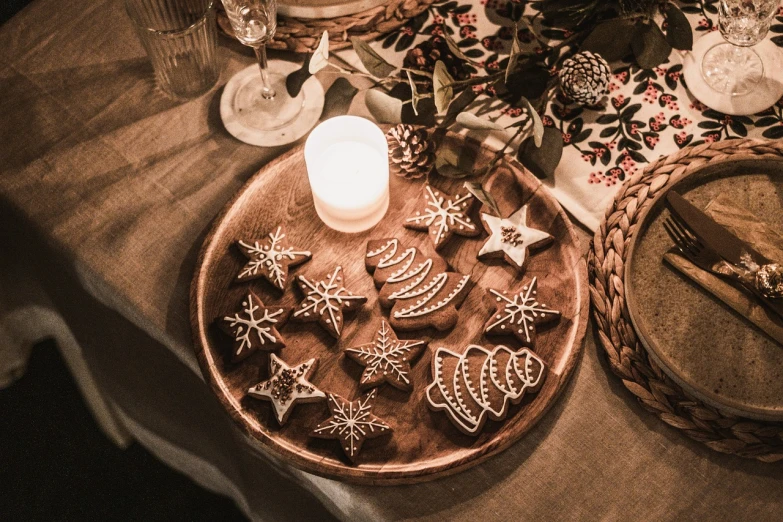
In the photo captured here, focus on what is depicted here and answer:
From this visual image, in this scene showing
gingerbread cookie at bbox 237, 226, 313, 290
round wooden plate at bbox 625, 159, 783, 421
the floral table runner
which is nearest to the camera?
round wooden plate at bbox 625, 159, 783, 421

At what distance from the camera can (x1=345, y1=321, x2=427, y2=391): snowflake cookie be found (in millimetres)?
896

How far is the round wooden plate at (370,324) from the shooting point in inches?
34.3

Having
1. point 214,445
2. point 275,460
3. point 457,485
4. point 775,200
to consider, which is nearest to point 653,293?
point 775,200

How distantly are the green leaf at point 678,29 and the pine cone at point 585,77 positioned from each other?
13 cm

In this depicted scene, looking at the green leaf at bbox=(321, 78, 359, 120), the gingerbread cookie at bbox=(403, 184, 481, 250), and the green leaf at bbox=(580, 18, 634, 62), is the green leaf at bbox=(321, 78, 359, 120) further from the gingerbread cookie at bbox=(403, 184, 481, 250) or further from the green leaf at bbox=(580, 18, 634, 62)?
the green leaf at bbox=(580, 18, 634, 62)

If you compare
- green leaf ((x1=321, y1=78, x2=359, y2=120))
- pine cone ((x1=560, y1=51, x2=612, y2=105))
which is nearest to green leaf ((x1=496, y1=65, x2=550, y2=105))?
pine cone ((x1=560, y1=51, x2=612, y2=105))

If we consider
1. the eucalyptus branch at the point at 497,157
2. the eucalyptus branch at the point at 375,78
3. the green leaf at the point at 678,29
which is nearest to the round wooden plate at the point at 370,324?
the eucalyptus branch at the point at 497,157

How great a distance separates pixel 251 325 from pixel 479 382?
1.01 ft

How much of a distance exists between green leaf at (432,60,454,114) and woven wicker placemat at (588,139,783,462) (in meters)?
0.28

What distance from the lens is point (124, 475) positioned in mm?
1635

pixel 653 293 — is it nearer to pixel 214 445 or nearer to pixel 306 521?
pixel 306 521

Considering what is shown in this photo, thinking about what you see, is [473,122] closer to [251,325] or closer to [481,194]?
[481,194]

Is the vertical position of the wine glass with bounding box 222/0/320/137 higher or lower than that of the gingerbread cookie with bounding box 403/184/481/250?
higher

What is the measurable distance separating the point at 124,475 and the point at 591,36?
1378 mm
